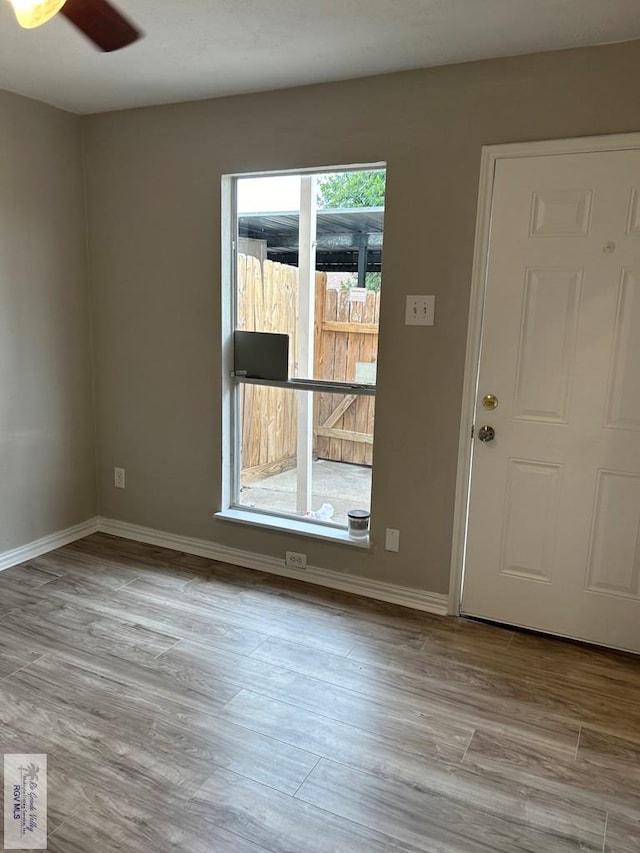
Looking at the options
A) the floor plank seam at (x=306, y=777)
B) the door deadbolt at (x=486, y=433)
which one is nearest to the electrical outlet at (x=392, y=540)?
the door deadbolt at (x=486, y=433)

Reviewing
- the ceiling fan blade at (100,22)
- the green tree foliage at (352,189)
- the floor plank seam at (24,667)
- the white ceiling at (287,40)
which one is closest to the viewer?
the ceiling fan blade at (100,22)

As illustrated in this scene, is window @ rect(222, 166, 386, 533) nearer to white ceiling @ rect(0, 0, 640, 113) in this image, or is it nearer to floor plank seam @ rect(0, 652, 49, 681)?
white ceiling @ rect(0, 0, 640, 113)

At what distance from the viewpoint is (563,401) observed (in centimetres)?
256

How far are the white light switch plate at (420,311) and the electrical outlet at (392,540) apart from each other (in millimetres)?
1000

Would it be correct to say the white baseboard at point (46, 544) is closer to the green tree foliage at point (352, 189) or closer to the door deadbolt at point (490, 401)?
the green tree foliage at point (352, 189)

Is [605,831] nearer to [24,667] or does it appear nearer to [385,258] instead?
[24,667]

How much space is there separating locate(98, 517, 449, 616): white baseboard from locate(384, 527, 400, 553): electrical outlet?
0.62ft

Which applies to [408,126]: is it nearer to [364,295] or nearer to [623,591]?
[364,295]

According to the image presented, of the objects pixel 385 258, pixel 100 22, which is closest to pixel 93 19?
pixel 100 22

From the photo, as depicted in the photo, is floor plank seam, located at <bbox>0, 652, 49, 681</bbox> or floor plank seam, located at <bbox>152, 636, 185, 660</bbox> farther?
floor plank seam, located at <bbox>152, 636, 185, 660</bbox>

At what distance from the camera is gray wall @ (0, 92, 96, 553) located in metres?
3.16

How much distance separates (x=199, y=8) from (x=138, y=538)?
9.08 feet

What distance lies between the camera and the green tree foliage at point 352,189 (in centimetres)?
289

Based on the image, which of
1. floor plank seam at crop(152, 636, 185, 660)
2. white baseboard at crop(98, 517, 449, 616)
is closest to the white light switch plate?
white baseboard at crop(98, 517, 449, 616)
